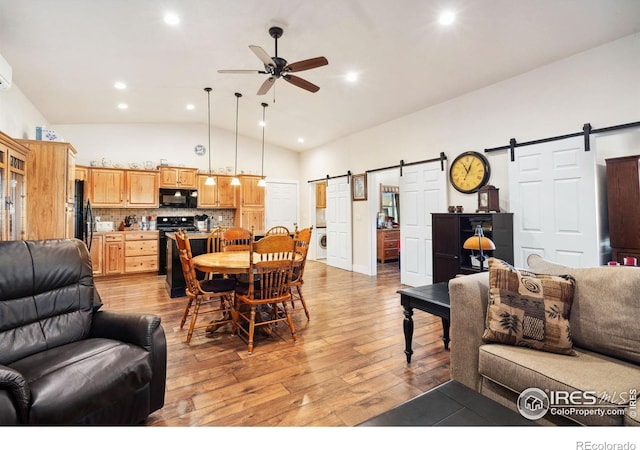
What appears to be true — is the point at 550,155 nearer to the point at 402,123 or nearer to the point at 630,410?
the point at 402,123

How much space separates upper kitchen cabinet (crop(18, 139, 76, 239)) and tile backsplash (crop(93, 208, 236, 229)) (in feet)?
8.37

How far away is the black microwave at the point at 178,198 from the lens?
650 centimetres

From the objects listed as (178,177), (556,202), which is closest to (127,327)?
(556,202)

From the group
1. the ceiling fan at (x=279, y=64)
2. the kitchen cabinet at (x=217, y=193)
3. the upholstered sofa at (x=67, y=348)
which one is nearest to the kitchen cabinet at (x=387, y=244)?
the kitchen cabinet at (x=217, y=193)

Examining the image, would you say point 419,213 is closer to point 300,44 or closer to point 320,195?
point 300,44

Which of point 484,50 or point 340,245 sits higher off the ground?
point 484,50

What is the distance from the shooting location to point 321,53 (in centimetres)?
362

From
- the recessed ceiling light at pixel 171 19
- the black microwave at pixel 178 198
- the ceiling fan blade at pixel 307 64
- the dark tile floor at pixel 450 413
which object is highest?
the recessed ceiling light at pixel 171 19

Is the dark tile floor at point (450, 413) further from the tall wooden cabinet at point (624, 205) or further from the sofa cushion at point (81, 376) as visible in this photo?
the tall wooden cabinet at point (624, 205)

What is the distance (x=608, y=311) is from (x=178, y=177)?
698cm

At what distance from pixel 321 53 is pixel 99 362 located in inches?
145

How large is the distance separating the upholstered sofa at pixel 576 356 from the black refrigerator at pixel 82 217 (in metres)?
5.95
